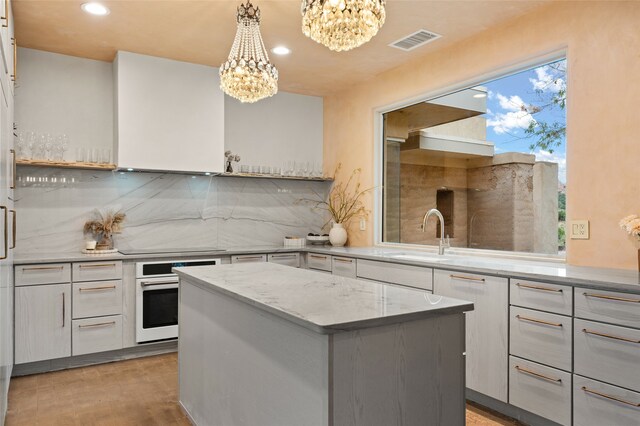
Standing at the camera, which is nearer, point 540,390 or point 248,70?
point 540,390

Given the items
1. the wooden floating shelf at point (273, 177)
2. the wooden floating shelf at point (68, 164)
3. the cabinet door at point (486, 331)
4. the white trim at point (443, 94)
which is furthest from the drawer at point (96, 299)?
the cabinet door at point (486, 331)

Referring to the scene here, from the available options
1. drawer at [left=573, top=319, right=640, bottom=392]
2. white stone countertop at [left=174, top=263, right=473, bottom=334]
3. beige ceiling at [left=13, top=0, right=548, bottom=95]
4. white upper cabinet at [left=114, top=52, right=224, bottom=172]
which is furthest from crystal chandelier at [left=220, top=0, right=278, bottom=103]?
drawer at [left=573, top=319, right=640, bottom=392]

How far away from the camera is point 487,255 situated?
3586mm

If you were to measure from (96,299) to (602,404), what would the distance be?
11.9 feet

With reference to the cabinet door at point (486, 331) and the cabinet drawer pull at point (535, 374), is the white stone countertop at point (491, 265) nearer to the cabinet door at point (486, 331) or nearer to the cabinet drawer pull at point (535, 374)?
the cabinet door at point (486, 331)

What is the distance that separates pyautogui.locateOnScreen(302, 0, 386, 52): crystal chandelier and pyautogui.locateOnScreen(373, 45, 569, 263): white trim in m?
1.77

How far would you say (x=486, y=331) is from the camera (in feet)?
9.46

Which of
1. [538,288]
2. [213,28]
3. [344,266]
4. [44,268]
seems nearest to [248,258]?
[344,266]

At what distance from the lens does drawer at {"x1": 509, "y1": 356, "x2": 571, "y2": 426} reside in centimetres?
244

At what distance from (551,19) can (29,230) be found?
14.8 ft

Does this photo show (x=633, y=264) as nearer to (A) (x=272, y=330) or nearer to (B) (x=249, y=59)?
(A) (x=272, y=330)

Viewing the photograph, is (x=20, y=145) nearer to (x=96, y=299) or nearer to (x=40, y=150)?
(x=40, y=150)

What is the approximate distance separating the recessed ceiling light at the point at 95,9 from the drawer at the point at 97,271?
6.41 feet

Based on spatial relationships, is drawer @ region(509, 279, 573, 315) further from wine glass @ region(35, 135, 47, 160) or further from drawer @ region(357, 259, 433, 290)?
wine glass @ region(35, 135, 47, 160)
